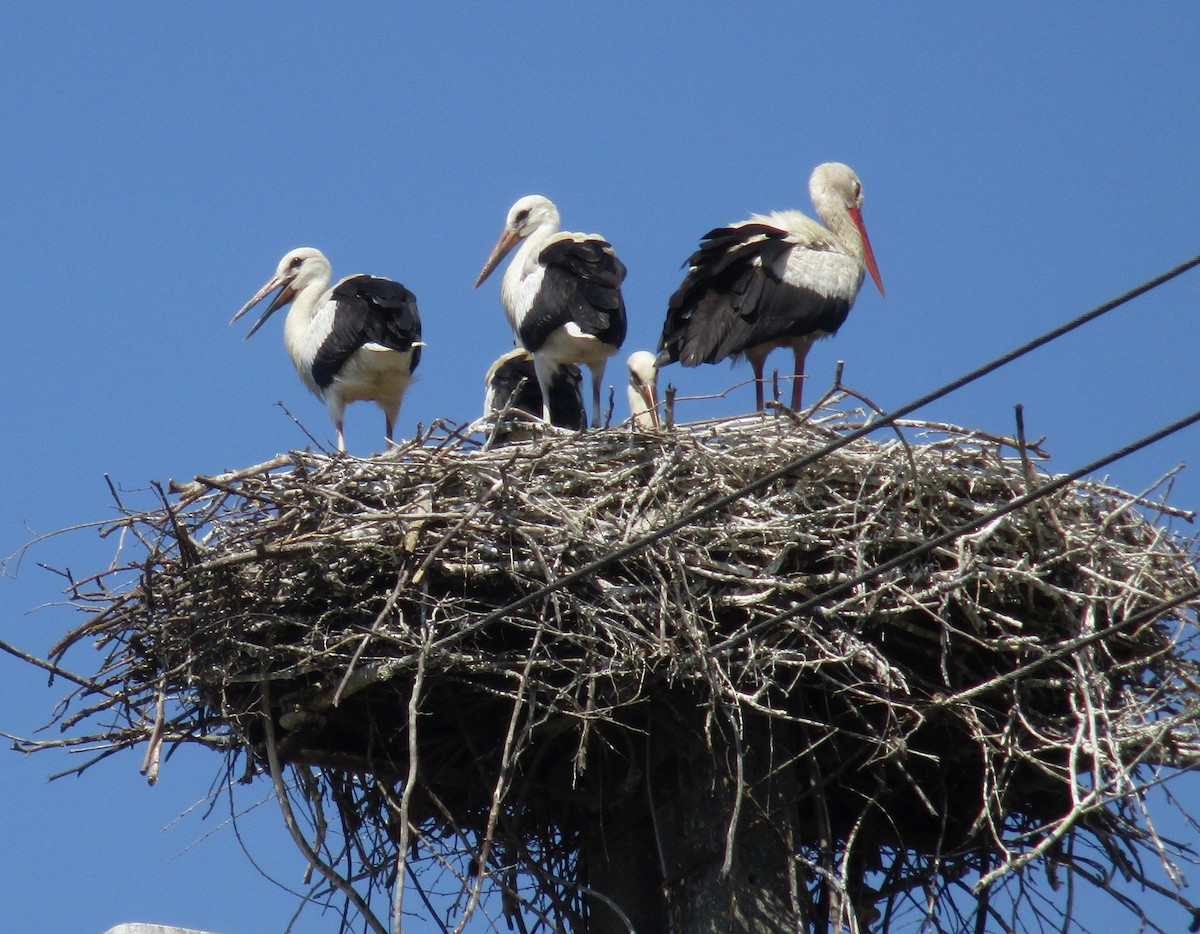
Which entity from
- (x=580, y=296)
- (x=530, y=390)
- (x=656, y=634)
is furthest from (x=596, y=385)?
(x=656, y=634)

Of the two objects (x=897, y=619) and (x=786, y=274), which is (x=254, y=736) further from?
(x=786, y=274)

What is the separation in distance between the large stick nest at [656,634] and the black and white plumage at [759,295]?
5.73 ft

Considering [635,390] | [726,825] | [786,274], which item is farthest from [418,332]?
[726,825]

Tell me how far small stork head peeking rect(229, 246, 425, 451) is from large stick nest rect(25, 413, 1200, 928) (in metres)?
3.12

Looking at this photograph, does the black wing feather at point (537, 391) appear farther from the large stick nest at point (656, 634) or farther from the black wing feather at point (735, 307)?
the large stick nest at point (656, 634)

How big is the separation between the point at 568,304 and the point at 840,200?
161 centimetres

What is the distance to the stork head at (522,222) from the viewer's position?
1051 cm

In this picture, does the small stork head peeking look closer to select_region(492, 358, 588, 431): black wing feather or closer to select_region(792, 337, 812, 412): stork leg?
select_region(492, 358, 588, 431): black wing feather

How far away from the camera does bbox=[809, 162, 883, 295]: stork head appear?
9.66 m

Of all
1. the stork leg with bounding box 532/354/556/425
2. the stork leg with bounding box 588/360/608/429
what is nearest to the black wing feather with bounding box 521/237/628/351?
the stork leg with bounding box 532/354/556/425

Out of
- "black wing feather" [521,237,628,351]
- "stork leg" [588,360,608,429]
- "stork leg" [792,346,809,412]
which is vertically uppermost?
"black wing feather" [521,237,628,351]

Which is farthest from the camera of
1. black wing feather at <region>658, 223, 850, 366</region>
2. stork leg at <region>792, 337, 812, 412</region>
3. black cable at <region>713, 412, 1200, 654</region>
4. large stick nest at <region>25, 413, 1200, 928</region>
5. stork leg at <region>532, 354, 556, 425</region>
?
stork leg at <region>532, 354, 556, 425</region>

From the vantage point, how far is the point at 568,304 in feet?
29.9

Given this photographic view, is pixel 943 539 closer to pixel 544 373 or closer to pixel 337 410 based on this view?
pixel 544 373
